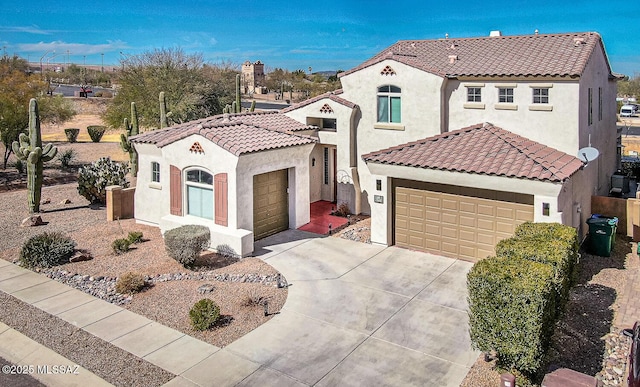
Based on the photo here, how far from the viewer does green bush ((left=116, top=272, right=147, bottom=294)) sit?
13688mm

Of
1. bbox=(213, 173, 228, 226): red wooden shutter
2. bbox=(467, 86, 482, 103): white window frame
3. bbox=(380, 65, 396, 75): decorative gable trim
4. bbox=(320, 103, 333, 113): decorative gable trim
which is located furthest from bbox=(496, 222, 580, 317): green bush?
bbox=(320, 103, 333, 113): decorative gable trim

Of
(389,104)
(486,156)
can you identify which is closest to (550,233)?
(486,156)

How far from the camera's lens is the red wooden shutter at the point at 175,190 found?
1800 centimetres

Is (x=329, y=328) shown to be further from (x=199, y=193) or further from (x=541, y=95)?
(x=541, y=95)

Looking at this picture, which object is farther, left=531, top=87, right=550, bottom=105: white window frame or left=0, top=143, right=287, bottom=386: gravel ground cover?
left=531, top=87, right=550, bottom=105: white window frame

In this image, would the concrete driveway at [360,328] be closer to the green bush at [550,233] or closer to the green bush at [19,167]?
the green bush at [550,233]

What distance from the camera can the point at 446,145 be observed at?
17.3 meters

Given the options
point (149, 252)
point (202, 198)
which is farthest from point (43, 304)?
point (202, 198)

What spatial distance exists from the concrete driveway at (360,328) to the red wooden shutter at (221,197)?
5.76 ft

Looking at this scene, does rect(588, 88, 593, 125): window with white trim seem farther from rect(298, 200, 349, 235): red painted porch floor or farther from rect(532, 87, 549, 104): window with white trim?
rect(298, 200, 349, 235): red painted porch floor

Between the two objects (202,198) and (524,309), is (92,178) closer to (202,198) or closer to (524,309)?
(202,198)

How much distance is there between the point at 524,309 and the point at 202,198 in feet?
38.4

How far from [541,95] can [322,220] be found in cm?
877

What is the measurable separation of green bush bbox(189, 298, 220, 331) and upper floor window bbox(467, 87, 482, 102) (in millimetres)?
11941
